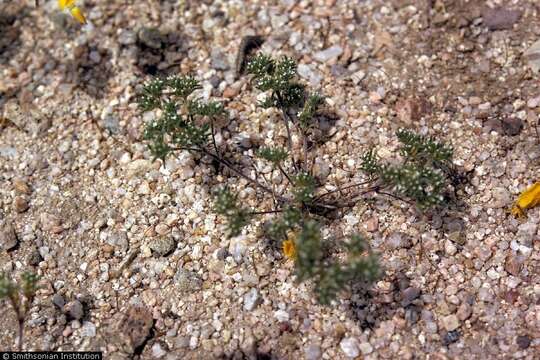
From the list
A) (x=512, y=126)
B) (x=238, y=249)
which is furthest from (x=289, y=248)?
(x=512, y=126)

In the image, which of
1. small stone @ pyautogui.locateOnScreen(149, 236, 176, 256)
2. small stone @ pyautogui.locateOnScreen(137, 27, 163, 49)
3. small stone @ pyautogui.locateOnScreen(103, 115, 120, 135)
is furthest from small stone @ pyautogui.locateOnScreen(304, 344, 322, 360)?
small stone @ pyautogui.locateOnScreen(137, 27, 163, 49)

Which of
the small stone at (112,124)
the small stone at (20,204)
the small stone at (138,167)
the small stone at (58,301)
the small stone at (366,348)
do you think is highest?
Answer: the small stone at (112,124)

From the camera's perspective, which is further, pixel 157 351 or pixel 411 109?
pixel 411 109

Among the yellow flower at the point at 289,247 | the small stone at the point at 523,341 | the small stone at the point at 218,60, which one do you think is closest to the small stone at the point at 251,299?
the yellow flower at the point at 289,247

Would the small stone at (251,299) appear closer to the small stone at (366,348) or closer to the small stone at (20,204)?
the small stone at (366,348)

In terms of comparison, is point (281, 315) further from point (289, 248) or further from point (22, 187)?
point (22, 187)

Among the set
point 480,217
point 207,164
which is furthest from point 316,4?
point 480,217
